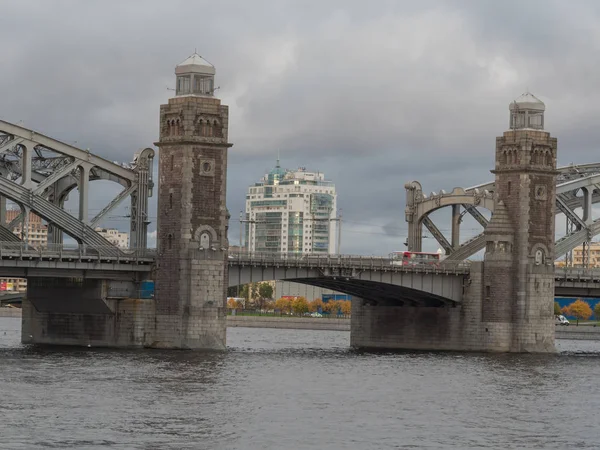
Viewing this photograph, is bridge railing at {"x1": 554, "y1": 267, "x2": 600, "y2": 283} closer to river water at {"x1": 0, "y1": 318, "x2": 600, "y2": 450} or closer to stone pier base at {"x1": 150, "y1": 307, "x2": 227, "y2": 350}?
river water at {"x1": 0, "y1": 318, "x2": 600, "y2": 450}

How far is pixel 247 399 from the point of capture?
94562 mm

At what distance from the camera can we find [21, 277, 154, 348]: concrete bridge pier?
133250 millimetres

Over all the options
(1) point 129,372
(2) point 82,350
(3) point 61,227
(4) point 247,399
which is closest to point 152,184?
(3) point 61,227

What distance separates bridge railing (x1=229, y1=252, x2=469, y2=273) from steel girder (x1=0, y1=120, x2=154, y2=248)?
9602mm

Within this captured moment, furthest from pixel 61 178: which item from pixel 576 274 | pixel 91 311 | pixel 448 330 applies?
pixel 576 274

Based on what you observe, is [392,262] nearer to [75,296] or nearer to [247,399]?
[75,296]

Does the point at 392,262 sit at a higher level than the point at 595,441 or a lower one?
higher

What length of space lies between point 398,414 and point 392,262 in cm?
6440

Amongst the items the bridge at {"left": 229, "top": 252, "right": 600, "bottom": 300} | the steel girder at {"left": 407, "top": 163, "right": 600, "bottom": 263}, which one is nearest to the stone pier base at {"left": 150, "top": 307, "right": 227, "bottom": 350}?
the bridge at {"left": 229, "top": 252, "right": 600, "bottom": 300}

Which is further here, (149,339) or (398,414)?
(149,339)

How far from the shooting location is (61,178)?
145 m

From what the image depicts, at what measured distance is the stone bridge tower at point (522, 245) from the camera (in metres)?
149

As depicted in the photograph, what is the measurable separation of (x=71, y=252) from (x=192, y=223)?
33.4ft

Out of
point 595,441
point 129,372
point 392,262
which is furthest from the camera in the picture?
point 392,262
